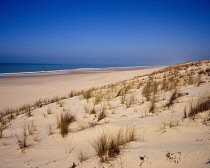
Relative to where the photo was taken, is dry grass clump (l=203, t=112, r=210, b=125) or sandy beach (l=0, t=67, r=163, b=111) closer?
dry grass clump (l=203, t=112, r=210, b=125)

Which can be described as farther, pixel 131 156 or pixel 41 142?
pixel 41 142

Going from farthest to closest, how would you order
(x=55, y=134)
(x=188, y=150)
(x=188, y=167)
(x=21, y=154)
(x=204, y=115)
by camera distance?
1. (x=55, y=134)
2. (x=204, y=115)
3. (x=21, y=154)
4. (x=188, y=150)
5. (x=188, y=167)

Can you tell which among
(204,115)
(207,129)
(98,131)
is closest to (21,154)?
(98,131)

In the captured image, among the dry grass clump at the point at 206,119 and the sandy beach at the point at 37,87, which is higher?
the dry grass clump at the point at 206,119

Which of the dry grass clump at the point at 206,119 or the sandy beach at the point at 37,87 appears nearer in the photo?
the dry grass clump at the point at 206,119

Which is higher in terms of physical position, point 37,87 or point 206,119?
point 206,119

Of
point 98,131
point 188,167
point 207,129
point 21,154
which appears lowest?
point 21,154

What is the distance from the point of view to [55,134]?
283 centimetres

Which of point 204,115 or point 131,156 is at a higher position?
point 204,115

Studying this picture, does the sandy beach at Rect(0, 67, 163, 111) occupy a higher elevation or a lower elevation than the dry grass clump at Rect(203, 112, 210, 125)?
lower

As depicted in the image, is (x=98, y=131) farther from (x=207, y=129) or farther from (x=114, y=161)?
(x=207, y=129)

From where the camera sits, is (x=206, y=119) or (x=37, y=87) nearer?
(x=206, y=119)

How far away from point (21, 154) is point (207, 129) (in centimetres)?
317

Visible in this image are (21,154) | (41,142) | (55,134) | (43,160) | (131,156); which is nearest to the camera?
(131,156)
